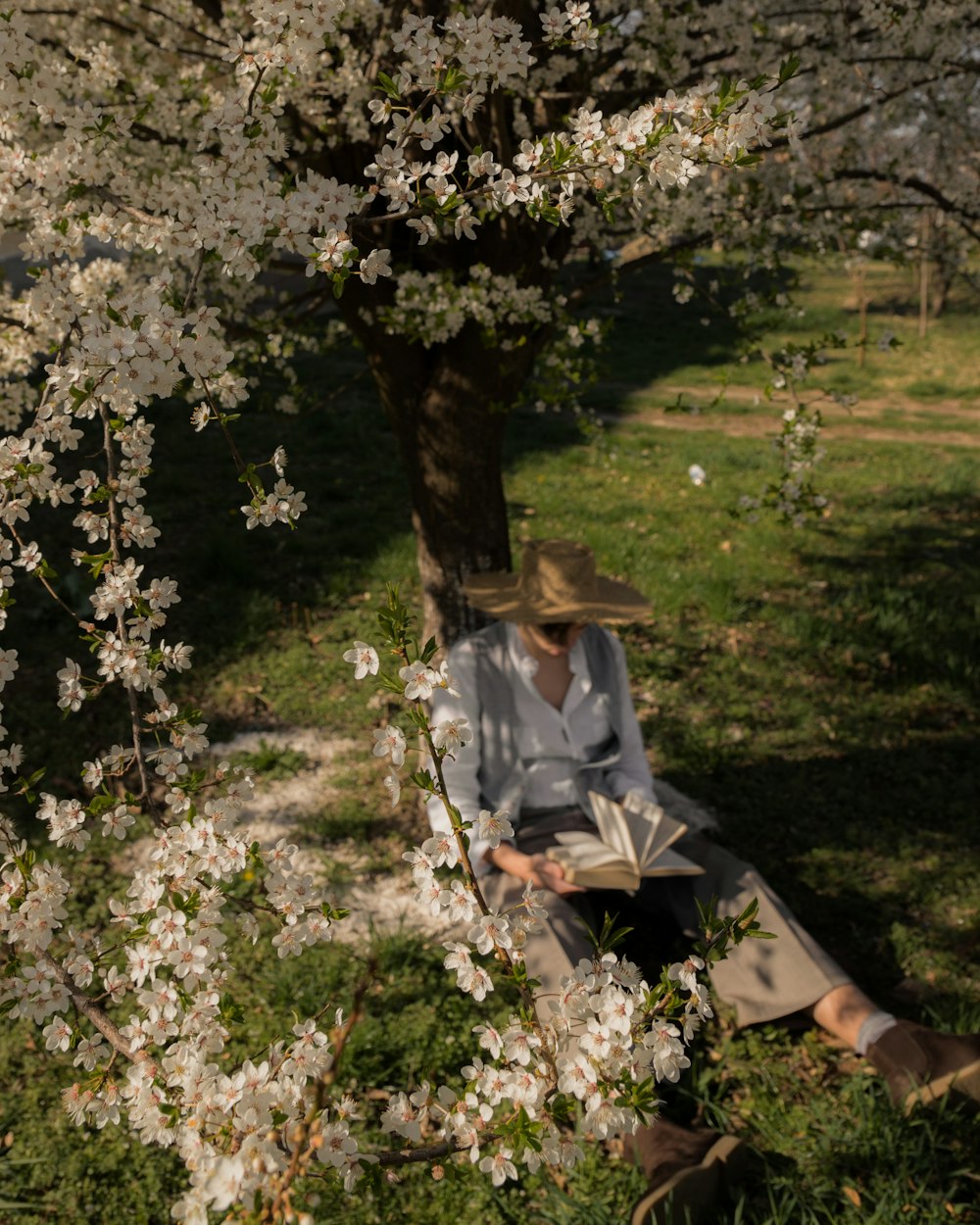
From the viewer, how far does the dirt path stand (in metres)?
11.9

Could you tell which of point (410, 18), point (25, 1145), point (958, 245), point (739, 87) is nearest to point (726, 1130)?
point (25, 1145)

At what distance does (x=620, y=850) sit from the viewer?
3.27 meters

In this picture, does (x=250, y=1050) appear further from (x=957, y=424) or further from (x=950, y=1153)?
(x=957, y=424)

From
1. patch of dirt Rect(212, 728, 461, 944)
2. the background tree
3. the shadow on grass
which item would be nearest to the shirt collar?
patch of dirt Rect(212, 728, 461, 944)

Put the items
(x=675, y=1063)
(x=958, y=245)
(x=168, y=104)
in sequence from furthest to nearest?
(x=958, y=245) < (x=168, y=104) < (x=675, y=1063)

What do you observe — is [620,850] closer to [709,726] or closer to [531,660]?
[531,660]

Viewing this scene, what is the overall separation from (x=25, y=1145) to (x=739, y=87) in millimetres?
3373

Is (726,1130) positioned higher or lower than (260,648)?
lower

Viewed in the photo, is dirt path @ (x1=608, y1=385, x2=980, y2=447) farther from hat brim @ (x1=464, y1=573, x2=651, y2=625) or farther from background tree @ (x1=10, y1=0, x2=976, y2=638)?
hat brim @ (x1=464, y1=573, x2=651, y2=625)

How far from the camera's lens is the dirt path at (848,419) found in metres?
11.9

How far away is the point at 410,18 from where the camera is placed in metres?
1.99

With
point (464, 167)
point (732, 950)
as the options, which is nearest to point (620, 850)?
point (732, 950)

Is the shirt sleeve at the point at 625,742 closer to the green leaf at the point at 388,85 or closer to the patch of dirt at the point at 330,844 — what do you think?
the patch of dirt at the point at 330,844

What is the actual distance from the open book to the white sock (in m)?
0.67
